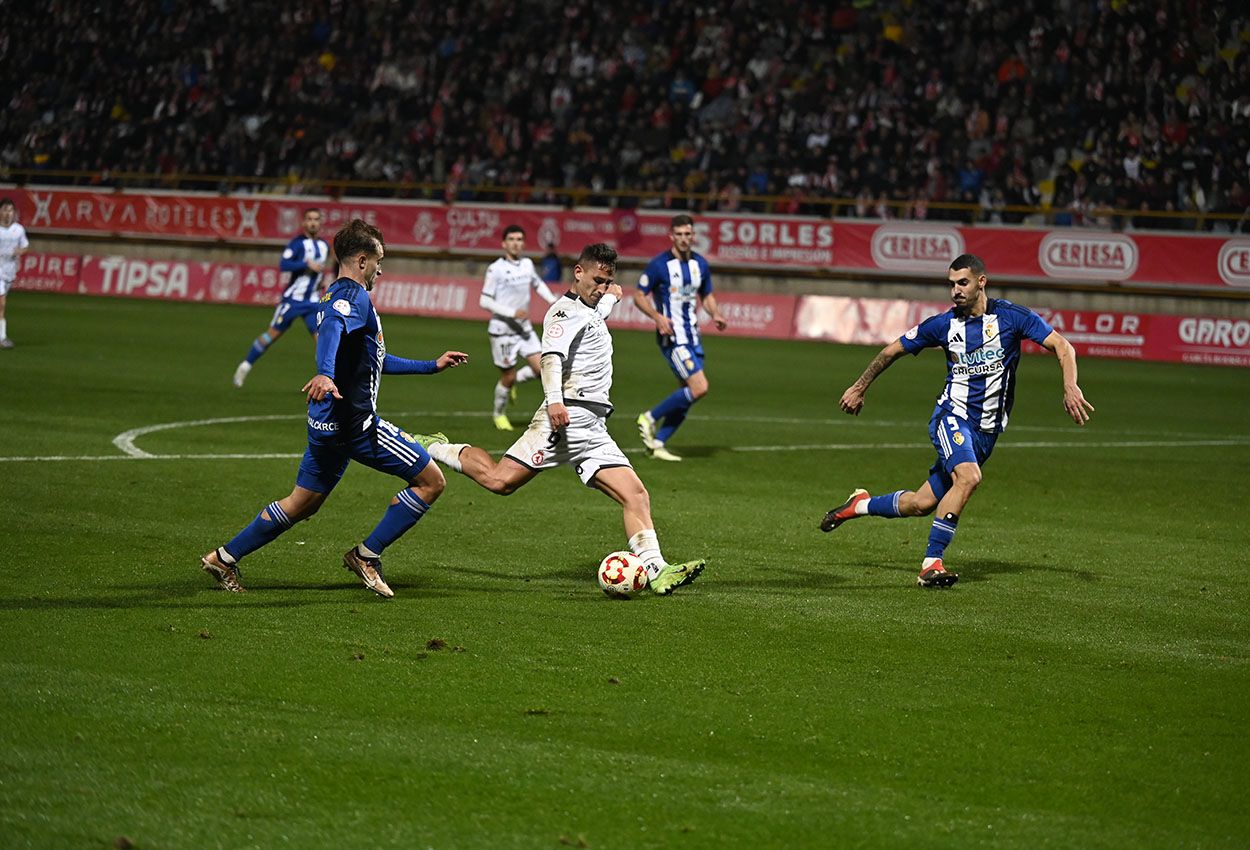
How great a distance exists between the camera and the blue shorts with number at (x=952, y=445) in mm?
10180

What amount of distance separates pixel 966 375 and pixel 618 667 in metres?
4.12

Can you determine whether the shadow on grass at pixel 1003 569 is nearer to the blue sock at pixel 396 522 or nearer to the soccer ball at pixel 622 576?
the soccer ball at pixel 622 576

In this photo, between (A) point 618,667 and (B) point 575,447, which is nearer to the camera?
(A) point 618,667

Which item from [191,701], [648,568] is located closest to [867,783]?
[191,701]

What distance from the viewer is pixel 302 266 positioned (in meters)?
22.5

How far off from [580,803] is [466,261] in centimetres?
3443

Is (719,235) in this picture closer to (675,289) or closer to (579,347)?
(675,289)

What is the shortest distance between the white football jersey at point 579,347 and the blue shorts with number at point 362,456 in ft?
3.55

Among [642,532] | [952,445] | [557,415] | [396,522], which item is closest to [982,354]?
[952,445]

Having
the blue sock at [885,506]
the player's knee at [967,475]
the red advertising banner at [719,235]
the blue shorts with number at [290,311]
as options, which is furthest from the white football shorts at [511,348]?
the red advertising banner at [719,235]

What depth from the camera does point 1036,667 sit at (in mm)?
7719

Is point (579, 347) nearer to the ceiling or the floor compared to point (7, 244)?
nearer to the floor

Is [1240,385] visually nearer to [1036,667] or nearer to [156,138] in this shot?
[1036,667]

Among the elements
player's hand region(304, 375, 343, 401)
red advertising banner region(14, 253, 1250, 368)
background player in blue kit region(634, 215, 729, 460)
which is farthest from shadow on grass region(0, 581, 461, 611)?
red advertising banner region(14, 253, 1250, 368)
